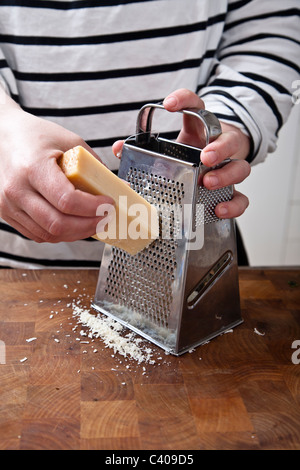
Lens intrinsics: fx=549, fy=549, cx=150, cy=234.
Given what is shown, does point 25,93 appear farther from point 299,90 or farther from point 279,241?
point 279,241

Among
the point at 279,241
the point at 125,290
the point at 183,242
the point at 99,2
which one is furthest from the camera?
the point at 279,241

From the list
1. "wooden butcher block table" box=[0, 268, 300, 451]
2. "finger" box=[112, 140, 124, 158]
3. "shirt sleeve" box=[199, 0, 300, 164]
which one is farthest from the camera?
"shirt sleeve" box=[199, 0, 300, 164]

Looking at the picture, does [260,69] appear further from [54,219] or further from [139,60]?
[54,219]

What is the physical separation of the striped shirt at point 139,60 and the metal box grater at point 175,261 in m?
0.21

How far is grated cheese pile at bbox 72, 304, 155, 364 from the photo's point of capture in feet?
3.23

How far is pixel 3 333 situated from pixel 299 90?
0.86 metres

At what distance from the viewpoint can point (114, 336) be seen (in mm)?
1025

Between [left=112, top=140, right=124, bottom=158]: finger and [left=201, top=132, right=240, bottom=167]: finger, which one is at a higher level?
[left=201, top=132, right=240, bottom=167]: finger

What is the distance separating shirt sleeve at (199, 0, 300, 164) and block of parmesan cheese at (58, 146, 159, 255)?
0.34 m

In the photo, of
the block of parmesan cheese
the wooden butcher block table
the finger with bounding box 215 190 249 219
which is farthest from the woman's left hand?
the wooden butcher block table

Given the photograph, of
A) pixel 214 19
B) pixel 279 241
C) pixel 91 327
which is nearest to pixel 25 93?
pixel 214 19

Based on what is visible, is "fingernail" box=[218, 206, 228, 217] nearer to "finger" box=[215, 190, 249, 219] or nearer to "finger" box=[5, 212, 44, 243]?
"finger" box=[215, 190, 249, 219]

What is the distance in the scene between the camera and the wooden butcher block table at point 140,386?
0.80m

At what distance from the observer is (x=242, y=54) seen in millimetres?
1302
